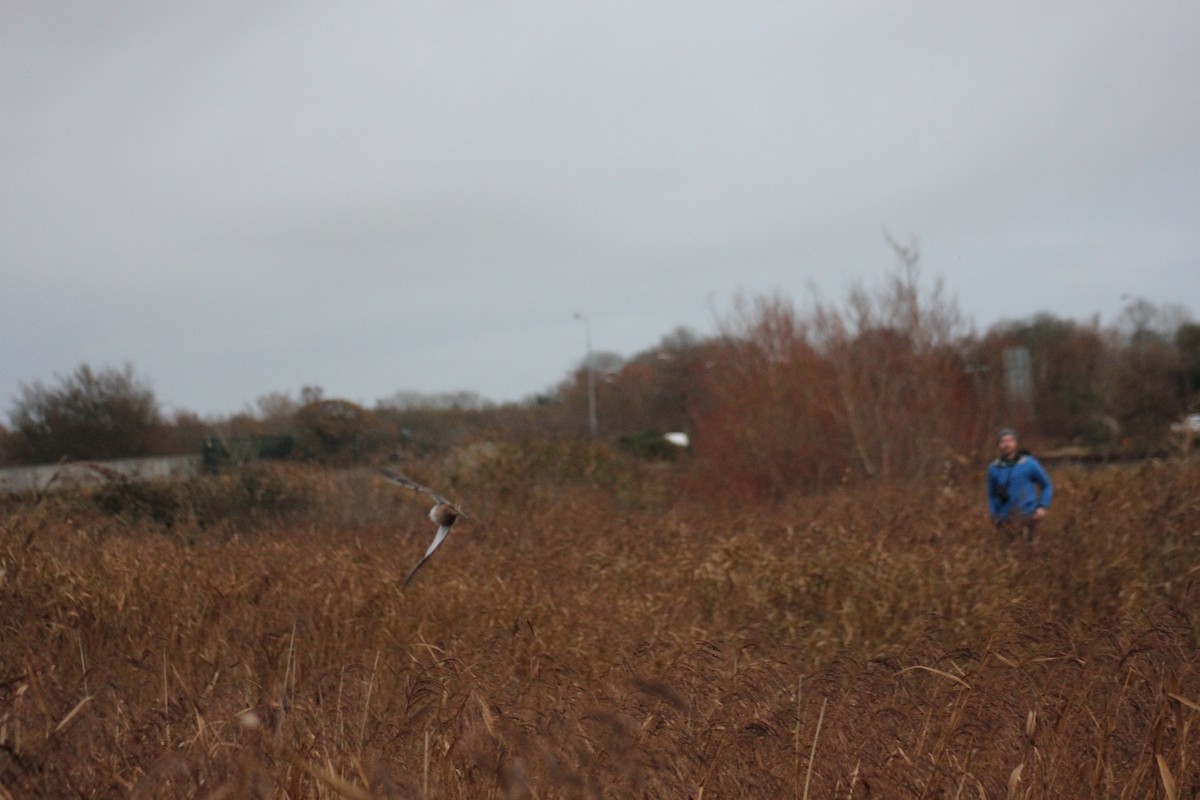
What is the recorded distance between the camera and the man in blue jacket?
991 cm

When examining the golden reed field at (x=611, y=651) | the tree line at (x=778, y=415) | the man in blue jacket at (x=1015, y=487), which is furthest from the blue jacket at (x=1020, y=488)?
the tree line at (x=778, y=415)

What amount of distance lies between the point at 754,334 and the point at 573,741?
1898 cm

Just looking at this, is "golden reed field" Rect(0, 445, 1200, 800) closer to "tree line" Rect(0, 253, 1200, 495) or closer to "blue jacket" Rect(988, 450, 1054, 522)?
"blue jacket" Rect(988, 450, 1054, 522)

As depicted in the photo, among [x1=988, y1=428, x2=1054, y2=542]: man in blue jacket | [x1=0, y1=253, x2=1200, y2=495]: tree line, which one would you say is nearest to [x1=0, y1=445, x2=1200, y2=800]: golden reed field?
[x1=988, y1=428, x2=1054, y2=542]: man in blue jacket

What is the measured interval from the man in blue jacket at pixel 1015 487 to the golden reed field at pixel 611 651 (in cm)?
28

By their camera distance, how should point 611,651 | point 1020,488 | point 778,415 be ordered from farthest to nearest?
point 778,415
point 1020,488
point 611,651

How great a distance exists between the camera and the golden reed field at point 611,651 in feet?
11.0

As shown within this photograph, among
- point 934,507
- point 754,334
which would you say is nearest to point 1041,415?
point 754,334

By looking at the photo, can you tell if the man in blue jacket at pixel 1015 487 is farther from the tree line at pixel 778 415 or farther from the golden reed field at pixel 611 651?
the tree line at pixel 778 415

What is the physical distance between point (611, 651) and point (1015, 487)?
534cm

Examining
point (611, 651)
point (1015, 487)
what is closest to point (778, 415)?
point (1015, 487)

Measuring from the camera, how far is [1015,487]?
1014 cm

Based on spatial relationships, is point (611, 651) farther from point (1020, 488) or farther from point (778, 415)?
point (778, 415)

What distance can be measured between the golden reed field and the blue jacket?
0.29 m
